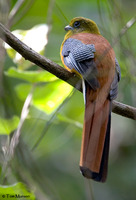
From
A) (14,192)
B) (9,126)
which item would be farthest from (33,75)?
(14,192)

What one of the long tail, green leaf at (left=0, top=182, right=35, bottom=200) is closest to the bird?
the long tail

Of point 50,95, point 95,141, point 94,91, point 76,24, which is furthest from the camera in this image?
point 76,24

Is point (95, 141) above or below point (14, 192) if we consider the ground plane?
below

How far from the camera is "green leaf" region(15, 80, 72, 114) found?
113 inches

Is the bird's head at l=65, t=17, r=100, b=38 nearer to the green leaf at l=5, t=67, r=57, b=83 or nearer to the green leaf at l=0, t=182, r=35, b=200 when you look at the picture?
the green leaf at l=5, t=67, r=57, b=83

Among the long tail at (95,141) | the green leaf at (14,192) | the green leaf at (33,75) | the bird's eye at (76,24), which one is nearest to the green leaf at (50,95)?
the green leaf at (33,75)

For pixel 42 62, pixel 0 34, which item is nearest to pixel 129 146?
pixel 42 62

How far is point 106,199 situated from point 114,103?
2319 millimetres

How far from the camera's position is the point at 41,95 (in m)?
2.93

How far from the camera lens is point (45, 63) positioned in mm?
2473

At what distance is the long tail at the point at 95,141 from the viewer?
7.36ft

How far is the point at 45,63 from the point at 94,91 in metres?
0.41

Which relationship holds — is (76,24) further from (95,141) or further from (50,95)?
(95,141)

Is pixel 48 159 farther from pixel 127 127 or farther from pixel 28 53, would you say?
pixel 28 53
